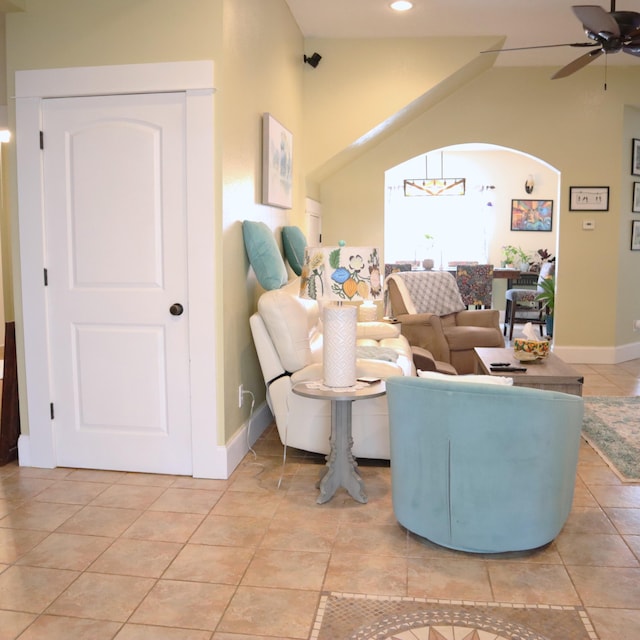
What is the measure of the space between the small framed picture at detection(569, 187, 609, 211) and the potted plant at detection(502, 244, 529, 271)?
3.54m

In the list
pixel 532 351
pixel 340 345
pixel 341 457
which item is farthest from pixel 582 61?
pixel 341 457

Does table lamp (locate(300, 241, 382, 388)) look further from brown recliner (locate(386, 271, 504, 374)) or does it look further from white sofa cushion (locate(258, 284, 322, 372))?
brown recliner (locate(386, 271, 504, 374))

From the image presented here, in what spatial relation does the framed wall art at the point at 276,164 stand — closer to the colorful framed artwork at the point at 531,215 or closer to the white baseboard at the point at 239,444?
the white baseboard at the point at 239,444

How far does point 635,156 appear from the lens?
6270 millimetres

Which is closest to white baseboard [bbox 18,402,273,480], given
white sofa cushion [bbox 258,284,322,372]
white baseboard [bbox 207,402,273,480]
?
white baseboard [bbox 207,402,273,480]

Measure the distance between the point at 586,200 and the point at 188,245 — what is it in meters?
4.49

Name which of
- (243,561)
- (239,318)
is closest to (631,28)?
(239,318)

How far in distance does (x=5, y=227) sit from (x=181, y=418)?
231 centimetres

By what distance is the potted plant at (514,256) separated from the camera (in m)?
9.80

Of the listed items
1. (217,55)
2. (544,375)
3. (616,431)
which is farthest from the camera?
(616,431)

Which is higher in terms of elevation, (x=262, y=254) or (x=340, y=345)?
(x=262, y=254)

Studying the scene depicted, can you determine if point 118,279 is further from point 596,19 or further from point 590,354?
point 590,354

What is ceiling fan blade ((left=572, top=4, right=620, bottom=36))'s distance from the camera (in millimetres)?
3443

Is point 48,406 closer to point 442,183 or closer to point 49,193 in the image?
point 49,193
